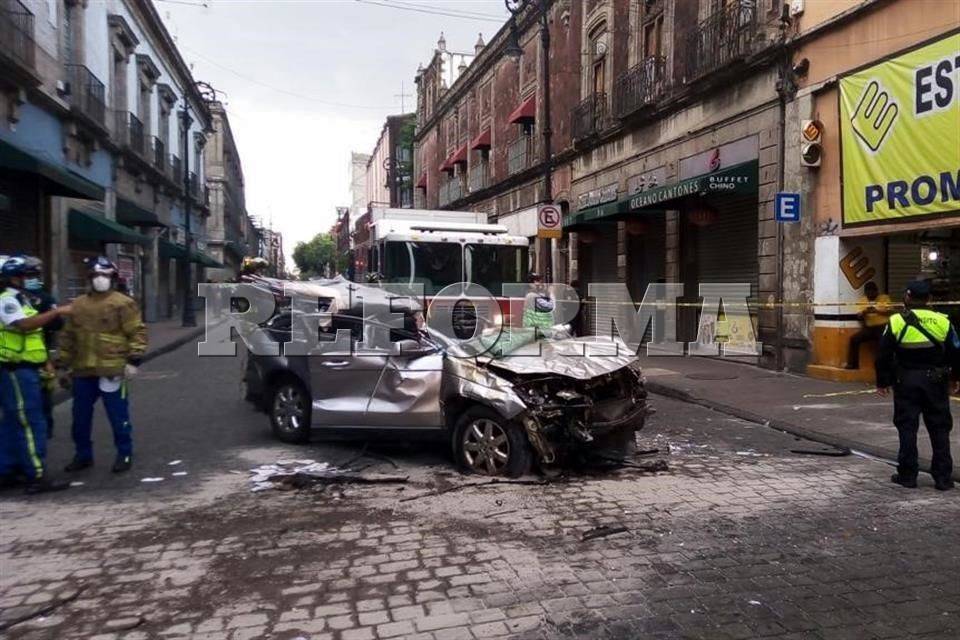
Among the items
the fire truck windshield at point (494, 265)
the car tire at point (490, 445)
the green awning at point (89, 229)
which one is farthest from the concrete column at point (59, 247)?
the car tire at point (490, 445)

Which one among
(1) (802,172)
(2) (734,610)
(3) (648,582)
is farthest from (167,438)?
(1) (802,172)

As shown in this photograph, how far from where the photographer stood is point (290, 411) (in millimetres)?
7438

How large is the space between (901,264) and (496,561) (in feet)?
34.1

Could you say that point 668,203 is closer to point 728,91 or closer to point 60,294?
point 728,91

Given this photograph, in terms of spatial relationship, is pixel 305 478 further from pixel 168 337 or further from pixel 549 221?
pixel 168 337

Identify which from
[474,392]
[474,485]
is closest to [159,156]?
[474,392]

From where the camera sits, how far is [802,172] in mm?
12156

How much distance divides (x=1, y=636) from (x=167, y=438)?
15.2ft

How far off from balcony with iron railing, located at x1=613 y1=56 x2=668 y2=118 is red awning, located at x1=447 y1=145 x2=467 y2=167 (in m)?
16.8

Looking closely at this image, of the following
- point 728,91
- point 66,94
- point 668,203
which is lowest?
point 668,203

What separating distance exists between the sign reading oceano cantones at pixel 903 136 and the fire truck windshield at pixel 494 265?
5.51m

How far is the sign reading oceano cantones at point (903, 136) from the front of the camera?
30.6 ft

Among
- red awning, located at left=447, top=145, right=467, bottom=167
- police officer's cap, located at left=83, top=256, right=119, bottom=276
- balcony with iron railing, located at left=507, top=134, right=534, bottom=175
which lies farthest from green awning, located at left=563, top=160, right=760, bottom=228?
red awning, located at left=447, top=145, right=467, bottom=167

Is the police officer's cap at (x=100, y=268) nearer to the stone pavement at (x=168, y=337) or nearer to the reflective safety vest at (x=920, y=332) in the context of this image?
the reflective safety vest at (x=920, y=332)
